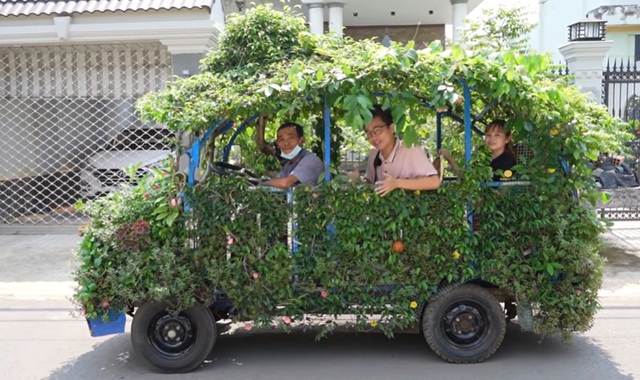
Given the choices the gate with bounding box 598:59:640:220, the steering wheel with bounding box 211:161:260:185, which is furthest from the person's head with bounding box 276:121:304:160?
the gate with bounding box 598:59:640:220

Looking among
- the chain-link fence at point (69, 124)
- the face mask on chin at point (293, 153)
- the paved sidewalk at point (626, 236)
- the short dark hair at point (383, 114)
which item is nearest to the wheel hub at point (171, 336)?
the face mask on chin at point (293, 153)

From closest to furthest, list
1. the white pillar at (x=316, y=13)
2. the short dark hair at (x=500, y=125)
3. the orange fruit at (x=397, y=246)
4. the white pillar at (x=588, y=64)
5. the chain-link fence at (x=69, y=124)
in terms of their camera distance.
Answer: the orange fruit at (x=397, y=246)
the short dark hair at (x=500, y=125)
the white pillar at (x=588, y=64)
the chain-link fence at (x=69, y=124)
the white pillar at (x=316, y=13)

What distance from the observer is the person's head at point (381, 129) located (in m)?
4.66

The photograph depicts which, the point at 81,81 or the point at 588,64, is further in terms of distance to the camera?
the point at 81,81

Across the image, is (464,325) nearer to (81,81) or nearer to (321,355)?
(321,355)

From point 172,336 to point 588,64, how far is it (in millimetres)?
8003

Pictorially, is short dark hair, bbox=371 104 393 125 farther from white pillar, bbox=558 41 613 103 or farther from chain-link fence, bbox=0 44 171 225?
white pillar, bbox=558 41 613 103

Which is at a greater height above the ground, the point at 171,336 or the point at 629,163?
the point at 629,163

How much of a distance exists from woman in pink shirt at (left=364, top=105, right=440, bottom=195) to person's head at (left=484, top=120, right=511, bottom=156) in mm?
625

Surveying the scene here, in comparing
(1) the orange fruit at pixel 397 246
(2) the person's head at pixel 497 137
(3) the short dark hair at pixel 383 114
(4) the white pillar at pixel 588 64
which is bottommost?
(1) the orange fruit at pixel 397 246

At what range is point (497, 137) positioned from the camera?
4.84m

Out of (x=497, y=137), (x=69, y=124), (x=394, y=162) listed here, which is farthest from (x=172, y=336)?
(x=69, y=124)

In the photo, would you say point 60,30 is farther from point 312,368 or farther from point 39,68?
point 312,368

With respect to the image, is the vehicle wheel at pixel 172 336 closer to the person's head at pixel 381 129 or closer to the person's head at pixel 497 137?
the person's head at pixel 381 129
